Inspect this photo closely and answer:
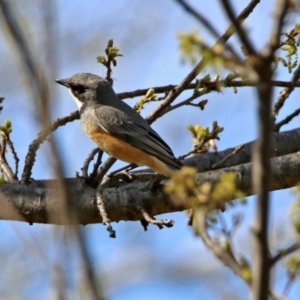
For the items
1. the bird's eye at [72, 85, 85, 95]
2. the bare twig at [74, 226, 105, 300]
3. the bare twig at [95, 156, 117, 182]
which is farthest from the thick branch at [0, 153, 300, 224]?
the bird's eye at [72, 85, 85, 95]

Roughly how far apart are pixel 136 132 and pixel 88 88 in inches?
36.6

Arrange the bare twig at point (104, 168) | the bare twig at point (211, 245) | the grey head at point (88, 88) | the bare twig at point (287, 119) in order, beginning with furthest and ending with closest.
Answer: the grey head at point (88, 88)
the bare twig at point (287, 119)
the bare twig at point (104, 168)
the bare twig at point (211, 245)

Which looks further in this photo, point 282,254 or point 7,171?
point 7,171

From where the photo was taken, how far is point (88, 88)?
729cm

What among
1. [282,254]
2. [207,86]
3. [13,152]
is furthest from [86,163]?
[282,254]

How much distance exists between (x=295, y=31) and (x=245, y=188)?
46.2 inches

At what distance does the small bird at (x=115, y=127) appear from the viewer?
624 centimetres

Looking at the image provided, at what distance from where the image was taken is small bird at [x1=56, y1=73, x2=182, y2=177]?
6240 millimetres

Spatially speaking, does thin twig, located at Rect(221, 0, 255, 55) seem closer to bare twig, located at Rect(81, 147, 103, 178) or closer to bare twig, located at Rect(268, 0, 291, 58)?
bare twig, located at Rect(268, 0, 291, 58)

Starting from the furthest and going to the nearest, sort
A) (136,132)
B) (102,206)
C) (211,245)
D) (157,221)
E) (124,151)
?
(136,132) → (124,151) → (102,206) → (157,221) → (211,245)

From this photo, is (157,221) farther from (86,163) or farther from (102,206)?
(86,163)

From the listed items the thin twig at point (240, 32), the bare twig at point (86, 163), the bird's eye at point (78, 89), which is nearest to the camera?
the thin twig at point (240, 32)

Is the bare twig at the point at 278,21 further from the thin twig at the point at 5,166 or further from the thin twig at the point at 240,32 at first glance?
the thin twig at the point at 5,166

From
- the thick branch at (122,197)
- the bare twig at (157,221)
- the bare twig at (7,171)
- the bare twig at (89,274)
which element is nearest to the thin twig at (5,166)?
the bare twig at (7,171)
